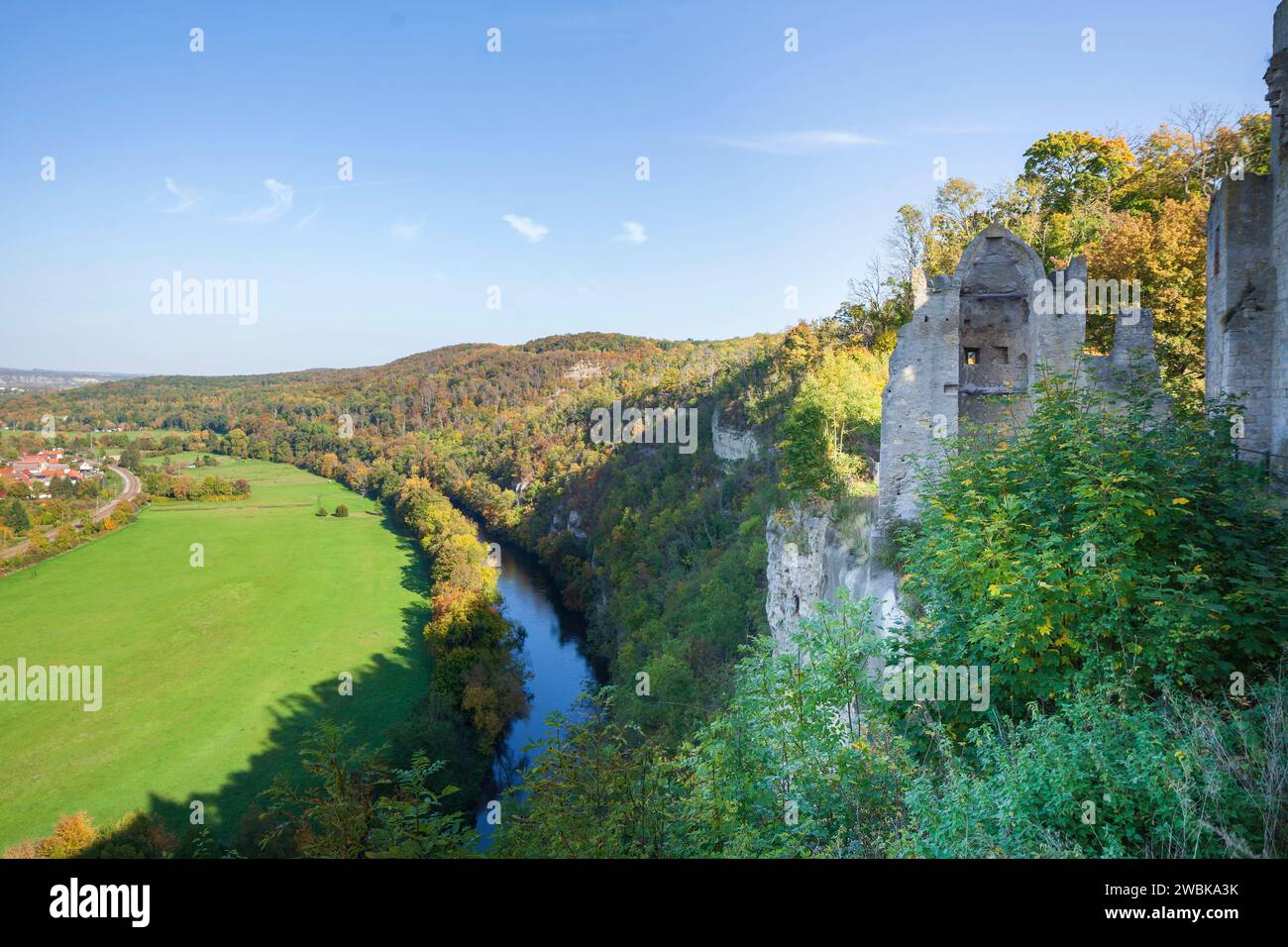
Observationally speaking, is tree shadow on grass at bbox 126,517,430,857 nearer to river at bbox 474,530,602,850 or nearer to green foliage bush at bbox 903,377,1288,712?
river at bbox 474,530,602,850

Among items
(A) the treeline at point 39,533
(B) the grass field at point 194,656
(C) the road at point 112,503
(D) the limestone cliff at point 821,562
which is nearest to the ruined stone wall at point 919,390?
(D) the limestone cliff at point 821,562

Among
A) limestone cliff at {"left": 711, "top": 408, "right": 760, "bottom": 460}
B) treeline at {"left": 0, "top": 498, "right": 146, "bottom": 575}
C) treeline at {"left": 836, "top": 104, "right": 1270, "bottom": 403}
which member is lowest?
treeline at {"left": 0, "top": 498, "right": 146, "bottom": 575}

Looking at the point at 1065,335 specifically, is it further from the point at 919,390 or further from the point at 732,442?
the point at 732,442

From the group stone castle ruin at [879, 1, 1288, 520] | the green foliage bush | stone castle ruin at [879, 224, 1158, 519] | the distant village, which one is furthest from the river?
the distant village

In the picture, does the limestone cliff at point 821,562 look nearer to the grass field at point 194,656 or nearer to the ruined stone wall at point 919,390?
the ruined stone wall at point 919,390

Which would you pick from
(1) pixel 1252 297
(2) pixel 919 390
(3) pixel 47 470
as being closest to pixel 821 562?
(2) pixel 919 390

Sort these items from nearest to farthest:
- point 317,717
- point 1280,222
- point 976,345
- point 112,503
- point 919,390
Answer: point 1280,222
point 919,390
point 976,345
point 317,717
point 112,503
